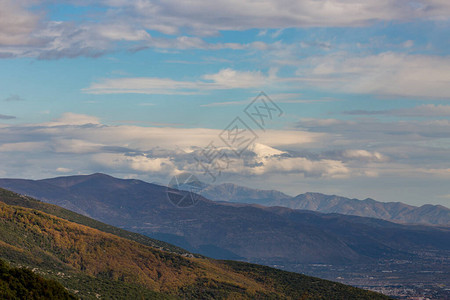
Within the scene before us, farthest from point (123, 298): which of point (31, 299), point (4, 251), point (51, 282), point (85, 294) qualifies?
point (31, 299)

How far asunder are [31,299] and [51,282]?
13019 millimetres

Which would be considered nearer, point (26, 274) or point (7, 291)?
point (7, 291)

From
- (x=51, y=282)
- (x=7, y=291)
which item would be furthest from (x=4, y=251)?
(x=7, y=291)

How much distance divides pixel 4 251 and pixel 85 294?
3469 cm

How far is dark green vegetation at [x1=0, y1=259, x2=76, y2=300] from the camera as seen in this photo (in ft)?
396

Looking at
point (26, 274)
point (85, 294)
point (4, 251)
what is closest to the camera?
point (26, 274)

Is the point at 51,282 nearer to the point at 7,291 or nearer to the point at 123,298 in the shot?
the point at 7,291

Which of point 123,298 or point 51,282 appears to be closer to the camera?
point 51,282

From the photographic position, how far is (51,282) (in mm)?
135500

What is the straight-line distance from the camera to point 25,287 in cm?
12706

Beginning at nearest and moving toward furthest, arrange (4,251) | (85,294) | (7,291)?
1. (7,291)
2. (85,294)
3. (4,251)

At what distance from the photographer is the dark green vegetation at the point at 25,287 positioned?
120750 mm

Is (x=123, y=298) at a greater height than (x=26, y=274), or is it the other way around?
(x=26, y=274)

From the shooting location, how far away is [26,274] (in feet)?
434
